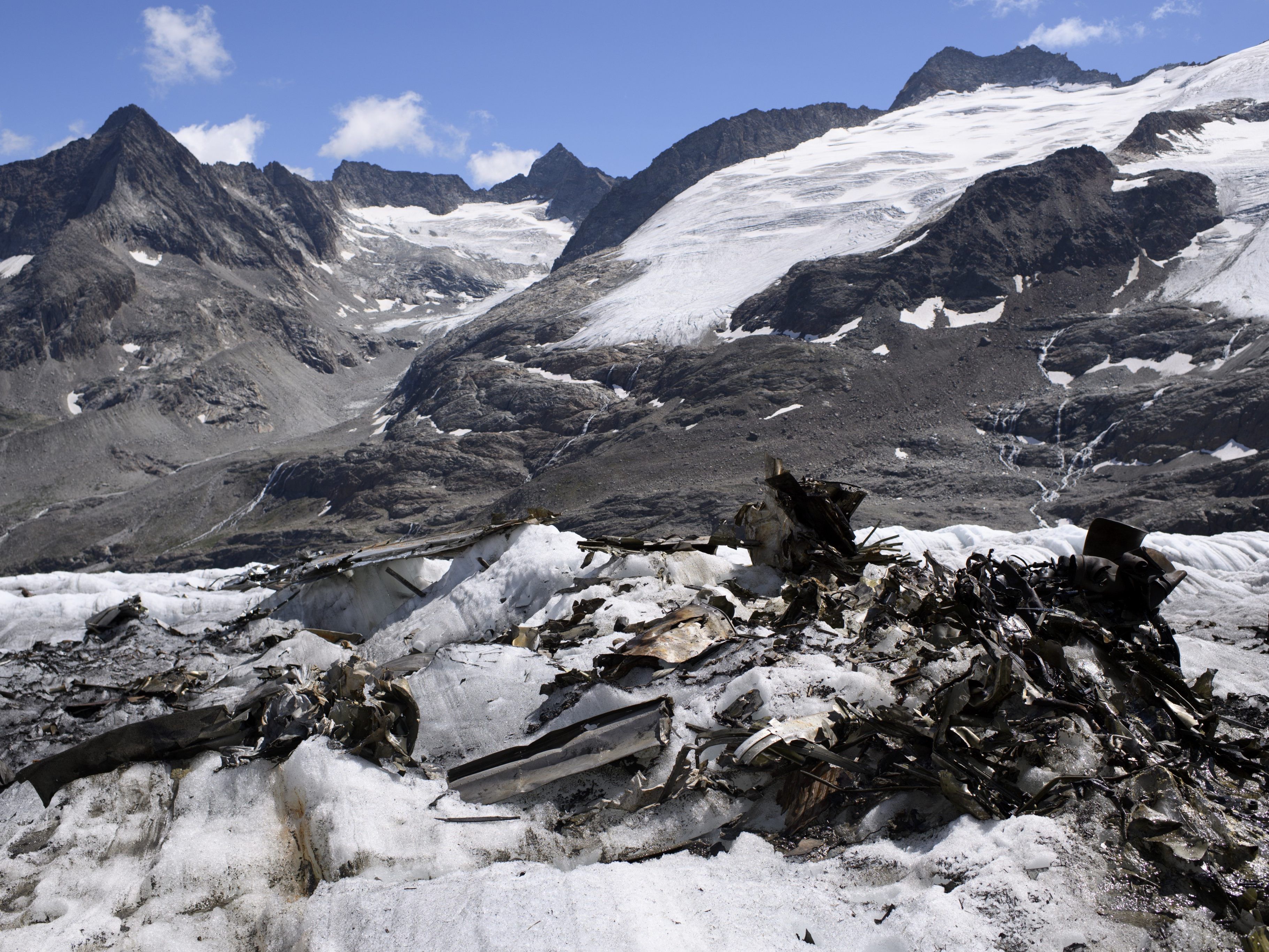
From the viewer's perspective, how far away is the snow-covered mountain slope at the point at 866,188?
97.6 m

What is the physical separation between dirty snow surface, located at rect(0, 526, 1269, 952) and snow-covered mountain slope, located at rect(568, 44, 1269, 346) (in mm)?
86550

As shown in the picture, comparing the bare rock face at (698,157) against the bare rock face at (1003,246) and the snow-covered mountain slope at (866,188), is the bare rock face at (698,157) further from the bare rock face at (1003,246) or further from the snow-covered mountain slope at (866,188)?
the bare rock face at (1003,246)

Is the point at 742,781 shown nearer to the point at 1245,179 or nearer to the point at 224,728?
the point at 224,728

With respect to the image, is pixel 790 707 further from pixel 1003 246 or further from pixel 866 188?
pixel 866 188

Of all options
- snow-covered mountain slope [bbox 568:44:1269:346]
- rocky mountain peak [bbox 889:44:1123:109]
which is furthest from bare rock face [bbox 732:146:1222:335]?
rocky mountain peak [bbox 889:44:1123:109]

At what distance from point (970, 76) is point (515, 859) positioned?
22623 cm

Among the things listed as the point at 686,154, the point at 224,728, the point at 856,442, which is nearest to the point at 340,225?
the point at 686,154

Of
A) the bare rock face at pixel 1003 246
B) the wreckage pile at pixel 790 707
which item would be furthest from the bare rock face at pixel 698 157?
the wreckage pile at pixel 790 707

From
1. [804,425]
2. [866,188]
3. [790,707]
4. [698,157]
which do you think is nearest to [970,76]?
[698,157]

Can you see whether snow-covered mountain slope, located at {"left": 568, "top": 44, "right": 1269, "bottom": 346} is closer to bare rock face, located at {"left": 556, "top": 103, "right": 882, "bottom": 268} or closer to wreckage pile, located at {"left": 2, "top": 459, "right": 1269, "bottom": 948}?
bare rock face, located at {"left": 556, "top": 103, "right": 882, "bottom": 268}

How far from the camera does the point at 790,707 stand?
4.31 m

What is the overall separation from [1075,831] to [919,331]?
8048cm

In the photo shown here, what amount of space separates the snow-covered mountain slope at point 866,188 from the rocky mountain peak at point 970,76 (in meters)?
28.7

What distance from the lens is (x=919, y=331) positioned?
78.2m
